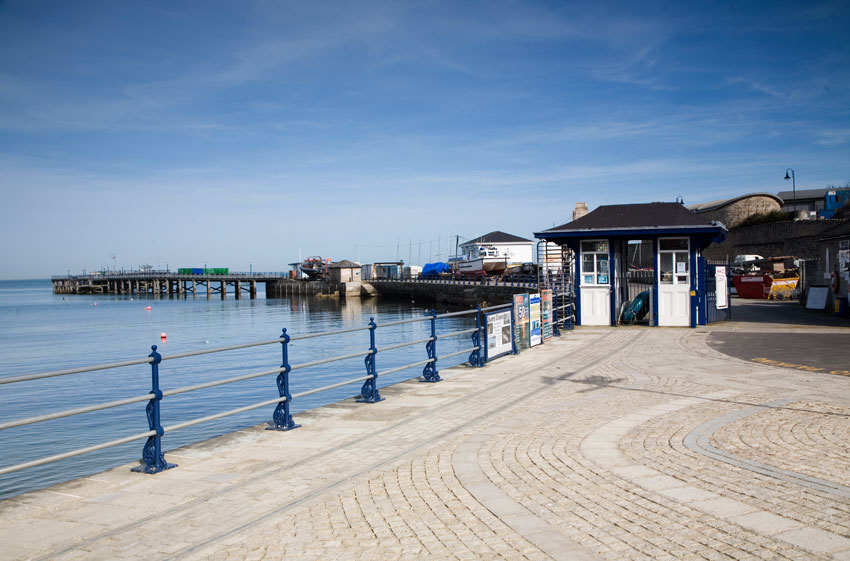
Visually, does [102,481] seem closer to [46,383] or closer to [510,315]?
[510,315]

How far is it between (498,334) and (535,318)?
3.02m

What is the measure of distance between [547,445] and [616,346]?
11518 millimetres

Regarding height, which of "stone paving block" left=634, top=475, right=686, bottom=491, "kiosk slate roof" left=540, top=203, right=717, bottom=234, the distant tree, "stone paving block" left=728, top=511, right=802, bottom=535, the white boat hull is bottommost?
"stone paving block" left=634, top=475, right=686, bottom=491

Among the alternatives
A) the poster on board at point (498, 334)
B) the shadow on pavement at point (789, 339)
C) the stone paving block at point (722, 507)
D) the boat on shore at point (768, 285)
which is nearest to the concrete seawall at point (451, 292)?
the boat on shore at point (768, 285)

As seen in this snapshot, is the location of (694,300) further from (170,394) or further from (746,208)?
(746,208)

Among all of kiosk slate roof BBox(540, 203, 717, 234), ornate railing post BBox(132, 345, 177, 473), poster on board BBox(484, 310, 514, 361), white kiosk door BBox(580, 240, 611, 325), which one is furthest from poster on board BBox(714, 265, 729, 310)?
ornate railing post BBox(132, 345, 177, 473)

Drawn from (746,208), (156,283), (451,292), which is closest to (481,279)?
(451,292)

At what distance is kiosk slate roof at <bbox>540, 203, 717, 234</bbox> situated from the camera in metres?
23.7

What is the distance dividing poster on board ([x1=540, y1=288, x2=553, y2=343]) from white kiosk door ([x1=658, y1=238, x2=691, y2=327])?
583cm

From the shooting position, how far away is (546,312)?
67.2ft

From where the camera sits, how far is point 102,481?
22.6ft

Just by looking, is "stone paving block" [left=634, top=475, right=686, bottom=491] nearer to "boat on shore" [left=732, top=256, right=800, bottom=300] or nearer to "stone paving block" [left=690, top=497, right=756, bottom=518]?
"stone paving block" [left=690, top=497, right=756, bottom=518]

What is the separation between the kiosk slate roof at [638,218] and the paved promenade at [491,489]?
1339 centimetres

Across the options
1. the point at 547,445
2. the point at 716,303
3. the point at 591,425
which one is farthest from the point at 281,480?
the point at 716,303
